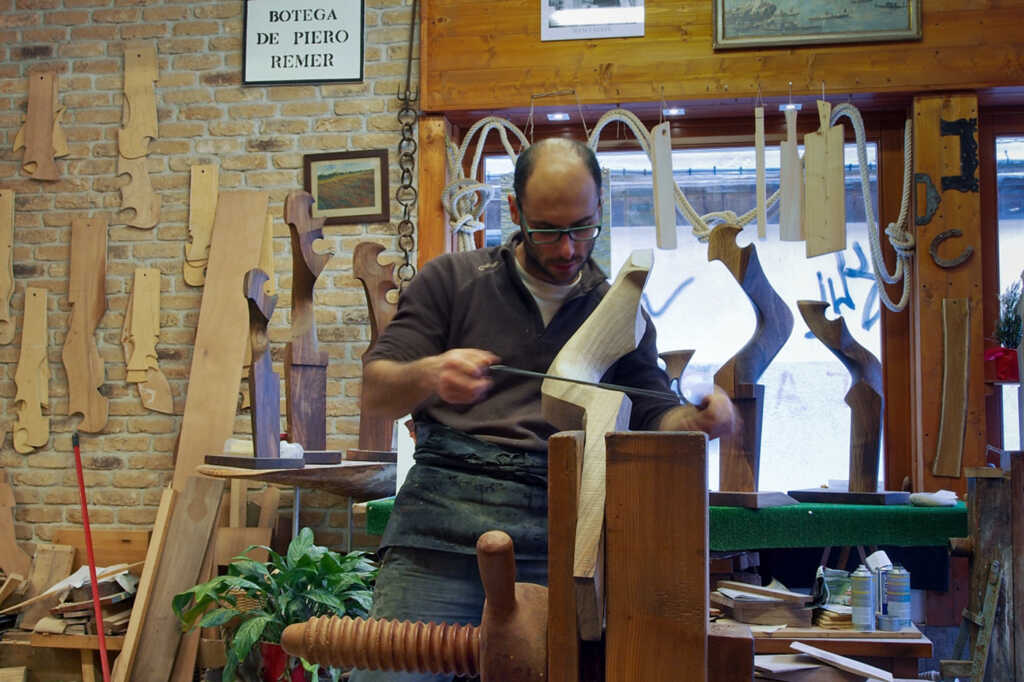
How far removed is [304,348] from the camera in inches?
137

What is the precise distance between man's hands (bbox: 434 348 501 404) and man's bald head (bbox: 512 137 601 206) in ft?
1.20

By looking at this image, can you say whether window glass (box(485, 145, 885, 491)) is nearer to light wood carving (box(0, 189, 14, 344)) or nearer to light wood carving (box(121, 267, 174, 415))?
light wood carving (box(121, 267, 174, 415))

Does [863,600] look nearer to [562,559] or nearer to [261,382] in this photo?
[261,382]

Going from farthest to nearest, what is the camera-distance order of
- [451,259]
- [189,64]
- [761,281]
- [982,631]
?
[189,64] < [761,281] < [982,631] < [451,259]

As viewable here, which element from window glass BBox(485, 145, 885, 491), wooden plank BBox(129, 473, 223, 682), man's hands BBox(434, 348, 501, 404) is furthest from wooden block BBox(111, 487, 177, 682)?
man's hands BBox(434, 348, 501, 404)

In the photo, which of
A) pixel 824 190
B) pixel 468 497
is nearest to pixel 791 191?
pixel 824 190

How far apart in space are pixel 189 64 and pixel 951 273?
126 inches

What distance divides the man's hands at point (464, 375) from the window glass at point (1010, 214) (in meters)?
3.07

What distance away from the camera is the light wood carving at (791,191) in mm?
3506

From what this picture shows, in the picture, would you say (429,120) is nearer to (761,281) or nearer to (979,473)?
(761,281)

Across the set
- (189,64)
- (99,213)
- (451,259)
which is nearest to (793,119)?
(451,259)

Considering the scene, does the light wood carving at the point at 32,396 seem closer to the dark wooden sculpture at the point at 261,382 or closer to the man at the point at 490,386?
the dark wooden sculpture at the point at 261,382

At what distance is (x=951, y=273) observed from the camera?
3709mm

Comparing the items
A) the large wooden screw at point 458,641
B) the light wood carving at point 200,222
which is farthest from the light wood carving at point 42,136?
the large wooden screw at point 458,641
